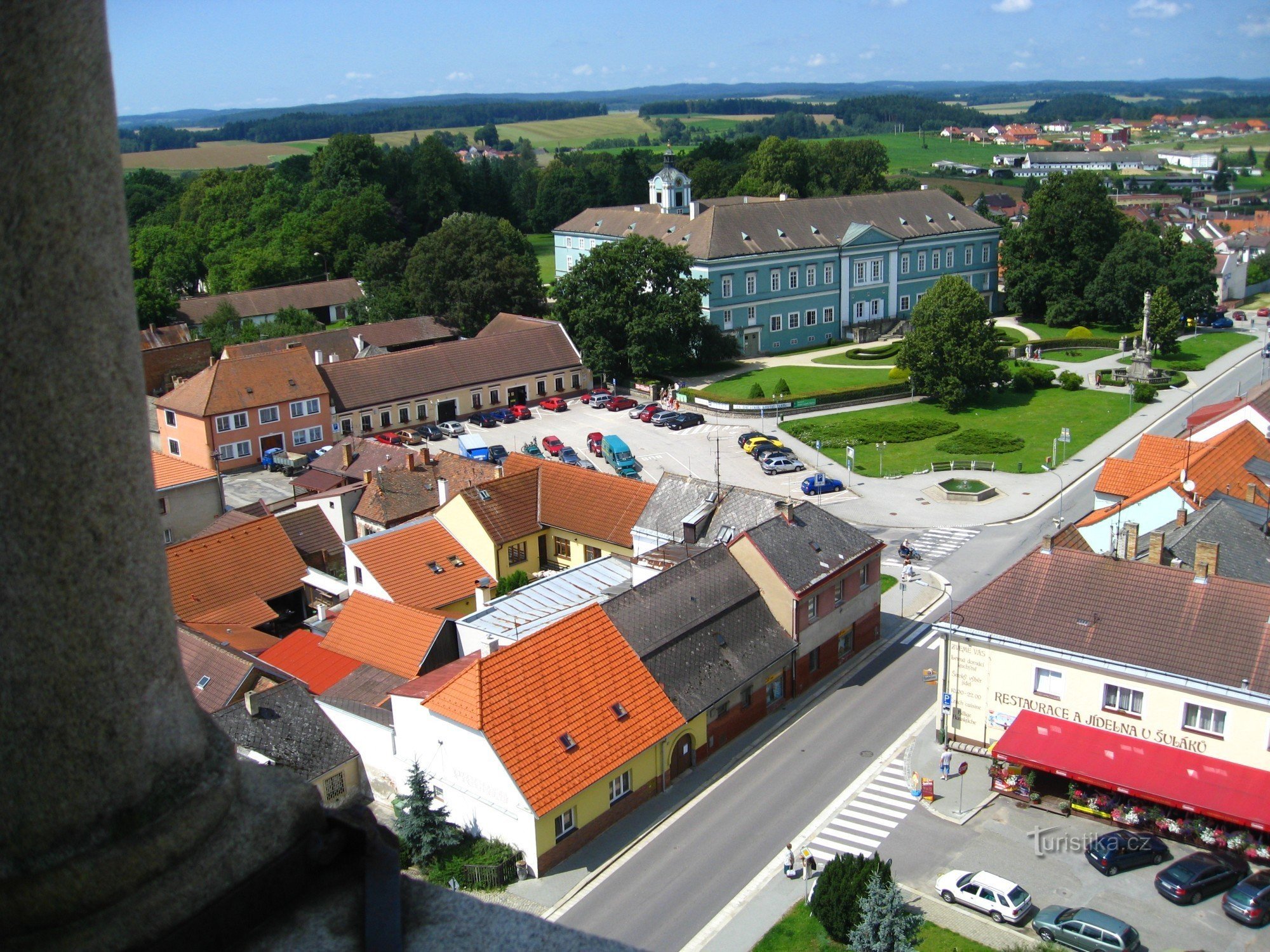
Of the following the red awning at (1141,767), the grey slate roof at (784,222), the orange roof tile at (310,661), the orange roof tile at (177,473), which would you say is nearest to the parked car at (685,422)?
the grey slate roof at (784,222)

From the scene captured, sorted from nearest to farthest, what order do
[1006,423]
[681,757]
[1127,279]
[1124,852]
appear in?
[1124,852], [681,757], [1006,423], [1127,279]

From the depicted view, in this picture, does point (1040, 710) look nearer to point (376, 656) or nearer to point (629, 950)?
point (376, 656)

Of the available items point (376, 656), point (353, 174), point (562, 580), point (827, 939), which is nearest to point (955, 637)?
point (827, 939)

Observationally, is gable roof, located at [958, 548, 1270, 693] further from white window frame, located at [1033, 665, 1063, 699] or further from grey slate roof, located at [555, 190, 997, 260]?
grey slate roof, located at [555, 190, 997, 260]

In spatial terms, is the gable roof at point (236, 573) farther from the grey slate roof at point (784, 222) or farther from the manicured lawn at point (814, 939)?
the grey slate roof at point (784, 222)

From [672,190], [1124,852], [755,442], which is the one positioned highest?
[672,190]

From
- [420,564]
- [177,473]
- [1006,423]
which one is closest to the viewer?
[420,564]

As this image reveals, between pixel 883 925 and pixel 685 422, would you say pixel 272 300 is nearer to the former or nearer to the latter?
pixel 685 422

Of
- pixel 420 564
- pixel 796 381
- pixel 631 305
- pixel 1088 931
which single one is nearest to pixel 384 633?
pixel 420 564
